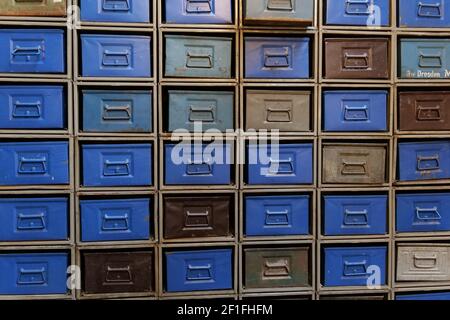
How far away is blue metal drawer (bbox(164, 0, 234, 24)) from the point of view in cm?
236

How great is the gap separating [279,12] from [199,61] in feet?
1.64

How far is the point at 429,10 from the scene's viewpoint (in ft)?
8.12

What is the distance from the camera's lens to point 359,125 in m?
2.47

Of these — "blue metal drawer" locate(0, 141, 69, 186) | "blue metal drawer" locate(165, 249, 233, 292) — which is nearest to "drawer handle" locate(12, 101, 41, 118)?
"blue metal drawer" locate(0, 141, 69, 186)

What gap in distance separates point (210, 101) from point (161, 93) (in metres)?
0.27

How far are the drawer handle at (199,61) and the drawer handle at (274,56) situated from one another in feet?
1.00

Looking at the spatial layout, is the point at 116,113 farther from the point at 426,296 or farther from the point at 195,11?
the point at 426,296

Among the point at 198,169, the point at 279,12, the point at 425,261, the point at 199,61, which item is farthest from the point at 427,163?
the point at 199,61

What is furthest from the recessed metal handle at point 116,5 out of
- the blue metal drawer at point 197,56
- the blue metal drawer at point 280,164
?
the blue metal drawer at point 280,164

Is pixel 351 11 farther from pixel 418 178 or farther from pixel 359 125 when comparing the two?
pixel 418 178

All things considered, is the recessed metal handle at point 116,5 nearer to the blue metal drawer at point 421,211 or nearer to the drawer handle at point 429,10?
the drawer handle at point 429,10

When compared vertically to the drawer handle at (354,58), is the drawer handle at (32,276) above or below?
below

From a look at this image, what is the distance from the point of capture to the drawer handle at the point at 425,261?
2.55m

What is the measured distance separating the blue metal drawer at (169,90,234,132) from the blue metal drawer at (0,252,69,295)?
0.94 meters
